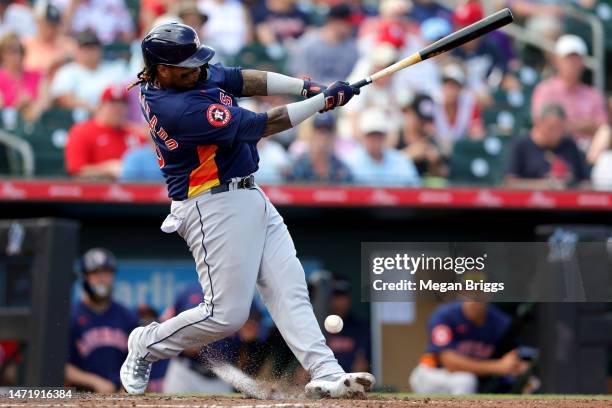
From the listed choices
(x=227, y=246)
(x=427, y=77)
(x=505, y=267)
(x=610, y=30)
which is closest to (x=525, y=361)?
(x=505, y=267)

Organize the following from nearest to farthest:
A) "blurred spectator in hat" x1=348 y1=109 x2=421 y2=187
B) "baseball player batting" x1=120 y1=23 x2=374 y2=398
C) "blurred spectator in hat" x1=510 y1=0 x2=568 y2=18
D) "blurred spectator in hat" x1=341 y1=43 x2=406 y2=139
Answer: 1. "baseball player batting" x1=120 y1=23 x2=374 y2=398
2. "blurred spectator in hat" x1=348 y1=109 x2=421 y2=187
3. "blurred spectator in hat" x1=341 y1=43 x2=406 y2=139
4. "blurred spectator in hat" x1=510 y1=0 x2=568 y2=18

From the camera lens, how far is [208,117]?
15.0ft

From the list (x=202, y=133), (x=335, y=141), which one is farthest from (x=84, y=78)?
(x=202, y=133)

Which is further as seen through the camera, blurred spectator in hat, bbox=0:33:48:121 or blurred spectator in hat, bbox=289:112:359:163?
blurred spectator in hat, bbox=0:33:48:121

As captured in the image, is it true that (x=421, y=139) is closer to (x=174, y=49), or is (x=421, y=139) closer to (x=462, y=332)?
(x=462, y=332)

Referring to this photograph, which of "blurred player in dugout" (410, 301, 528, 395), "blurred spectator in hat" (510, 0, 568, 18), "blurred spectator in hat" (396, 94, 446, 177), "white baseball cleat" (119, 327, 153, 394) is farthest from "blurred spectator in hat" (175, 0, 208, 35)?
"white baseball cleat" (119, 327, 153, 394)

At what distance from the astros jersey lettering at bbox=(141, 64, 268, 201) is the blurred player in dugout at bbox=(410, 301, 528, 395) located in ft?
10.1

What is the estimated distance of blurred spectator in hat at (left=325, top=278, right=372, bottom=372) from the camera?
8.05m

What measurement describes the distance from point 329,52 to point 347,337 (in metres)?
2.71

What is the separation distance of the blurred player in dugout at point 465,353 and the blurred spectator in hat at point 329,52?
2560mm

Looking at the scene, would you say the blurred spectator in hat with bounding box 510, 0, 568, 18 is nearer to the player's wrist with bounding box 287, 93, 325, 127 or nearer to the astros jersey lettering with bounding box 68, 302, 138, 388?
the astros jersey lettering with bounding box 68, 302, 138, 388

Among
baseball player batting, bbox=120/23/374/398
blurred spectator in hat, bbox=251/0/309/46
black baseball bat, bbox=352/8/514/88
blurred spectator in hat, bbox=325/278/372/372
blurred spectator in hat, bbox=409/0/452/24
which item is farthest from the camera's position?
blurred spectator in hat, bbox=409/0/452/24

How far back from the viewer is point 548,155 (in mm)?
8852

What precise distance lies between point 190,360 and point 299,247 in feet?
4.45
